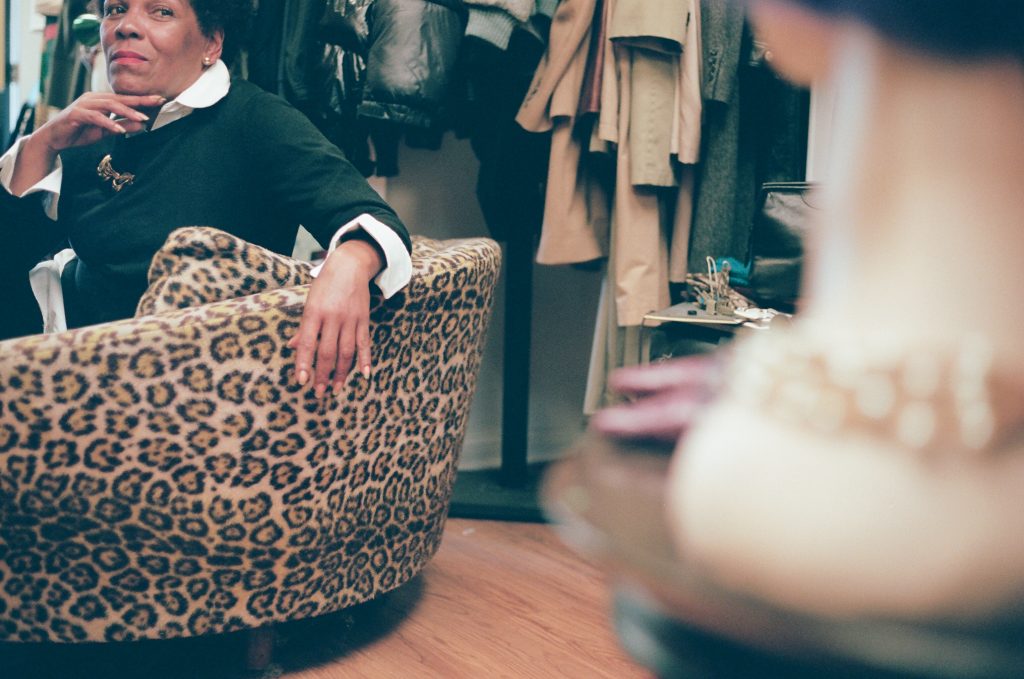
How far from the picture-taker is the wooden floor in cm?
141

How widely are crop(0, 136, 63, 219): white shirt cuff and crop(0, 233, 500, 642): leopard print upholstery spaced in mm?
554

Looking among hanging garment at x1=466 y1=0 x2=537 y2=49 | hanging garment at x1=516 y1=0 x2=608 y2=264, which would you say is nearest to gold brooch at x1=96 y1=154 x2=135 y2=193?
hanging garment at x1=466 y1=0 x2=537 y2=49

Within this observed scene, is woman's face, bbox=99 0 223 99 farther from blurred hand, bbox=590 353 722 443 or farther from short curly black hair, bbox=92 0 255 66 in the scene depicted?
blurred hand, bbox=590 353 722 443

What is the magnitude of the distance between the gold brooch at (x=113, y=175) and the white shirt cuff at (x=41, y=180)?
0.08 meters

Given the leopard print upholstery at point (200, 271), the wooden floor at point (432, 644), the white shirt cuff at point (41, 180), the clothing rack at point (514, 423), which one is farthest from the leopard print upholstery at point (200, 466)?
the clothing rack at point (514, 423)

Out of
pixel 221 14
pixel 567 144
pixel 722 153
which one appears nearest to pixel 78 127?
pixel 221 14

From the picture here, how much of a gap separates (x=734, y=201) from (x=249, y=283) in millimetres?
1170

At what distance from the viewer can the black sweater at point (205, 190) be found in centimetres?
144

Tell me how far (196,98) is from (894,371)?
1.48 metres

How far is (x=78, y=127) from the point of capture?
1.48m

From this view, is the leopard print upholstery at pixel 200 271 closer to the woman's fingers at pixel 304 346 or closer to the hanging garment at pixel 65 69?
the woman's fingers at pixel 304 346

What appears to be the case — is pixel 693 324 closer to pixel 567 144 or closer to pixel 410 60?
pixel 567 144

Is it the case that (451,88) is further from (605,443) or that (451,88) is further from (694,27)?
(605,443)

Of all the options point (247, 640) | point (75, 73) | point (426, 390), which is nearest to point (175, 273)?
point (426, 390)
